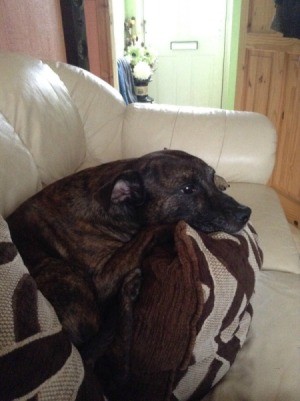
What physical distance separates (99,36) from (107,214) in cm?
264

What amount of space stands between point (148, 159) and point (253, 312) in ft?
2.00

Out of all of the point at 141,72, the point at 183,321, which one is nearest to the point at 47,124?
the point at 183,321

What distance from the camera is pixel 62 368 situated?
20.6 inches

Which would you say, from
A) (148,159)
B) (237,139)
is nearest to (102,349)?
(148,159)

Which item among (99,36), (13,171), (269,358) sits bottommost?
(269,358)

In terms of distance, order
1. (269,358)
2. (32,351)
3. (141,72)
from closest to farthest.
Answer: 1. (32,351)
2. (269,358)
3. (141,72)

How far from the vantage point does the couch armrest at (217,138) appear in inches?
64.1

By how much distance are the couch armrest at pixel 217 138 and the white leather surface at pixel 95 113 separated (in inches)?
3.9

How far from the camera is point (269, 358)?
833mm

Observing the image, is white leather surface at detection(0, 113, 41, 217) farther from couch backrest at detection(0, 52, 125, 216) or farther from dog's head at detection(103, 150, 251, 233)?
dog's head at detection(103, 150, 251, 233)

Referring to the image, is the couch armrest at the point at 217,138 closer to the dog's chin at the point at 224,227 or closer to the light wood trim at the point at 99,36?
the dog's chin at the point at 224,227

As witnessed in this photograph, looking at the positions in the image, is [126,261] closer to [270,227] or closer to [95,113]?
[270,227]

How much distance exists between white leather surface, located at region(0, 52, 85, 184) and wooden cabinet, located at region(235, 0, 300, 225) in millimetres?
1799

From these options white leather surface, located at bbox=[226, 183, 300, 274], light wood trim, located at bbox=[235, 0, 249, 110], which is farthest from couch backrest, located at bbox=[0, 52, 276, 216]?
light wood trim, located at bbox=[235, 0, 249, 110]
